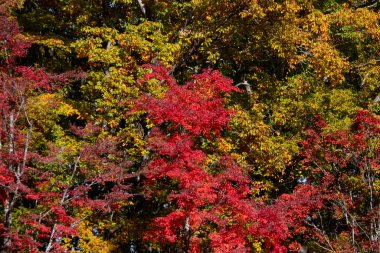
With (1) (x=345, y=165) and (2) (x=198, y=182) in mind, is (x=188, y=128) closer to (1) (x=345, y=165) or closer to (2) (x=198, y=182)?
(2) (x=198, y=182)

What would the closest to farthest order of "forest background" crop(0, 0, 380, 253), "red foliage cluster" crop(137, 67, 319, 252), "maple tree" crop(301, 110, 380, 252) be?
"red foliage cluster" crop(137, 67, 319, 252), "forest background" crop(0, 0, 380, 253), "maple tree" crop(301, 110, 380, 252)

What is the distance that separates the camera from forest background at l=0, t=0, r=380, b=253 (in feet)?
33.2

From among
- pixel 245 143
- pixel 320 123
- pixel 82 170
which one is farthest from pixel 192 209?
pixel 320 123

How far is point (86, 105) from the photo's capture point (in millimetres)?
13688

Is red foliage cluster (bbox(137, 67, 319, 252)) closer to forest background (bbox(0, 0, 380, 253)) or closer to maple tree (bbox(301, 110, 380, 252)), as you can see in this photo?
forest background (bbox(0, 0, 380, 253))

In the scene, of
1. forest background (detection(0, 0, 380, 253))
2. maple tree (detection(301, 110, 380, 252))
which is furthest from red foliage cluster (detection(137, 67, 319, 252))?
maple tree (detection(301, 110, 380, 252))

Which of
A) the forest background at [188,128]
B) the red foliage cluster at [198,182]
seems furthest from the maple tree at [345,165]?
the red foliage cluster at [198,182]

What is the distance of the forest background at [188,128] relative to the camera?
33.2ft

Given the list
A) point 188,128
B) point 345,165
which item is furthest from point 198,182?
point 345,165

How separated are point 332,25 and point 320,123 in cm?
477

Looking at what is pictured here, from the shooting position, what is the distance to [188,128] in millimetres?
10156

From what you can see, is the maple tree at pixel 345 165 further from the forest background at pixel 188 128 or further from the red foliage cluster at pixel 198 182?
the red foliage cluster at pixel 198 182

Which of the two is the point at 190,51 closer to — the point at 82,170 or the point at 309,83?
the point at 309,83

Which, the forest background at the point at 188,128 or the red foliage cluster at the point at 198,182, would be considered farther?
the forest background at the point at 188,128
